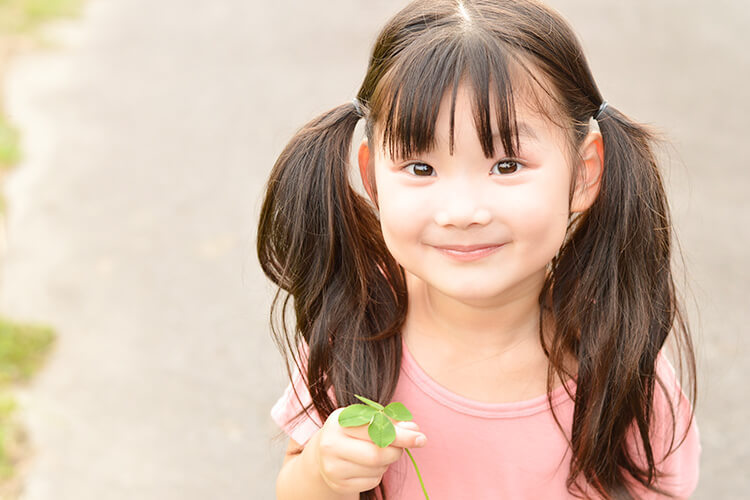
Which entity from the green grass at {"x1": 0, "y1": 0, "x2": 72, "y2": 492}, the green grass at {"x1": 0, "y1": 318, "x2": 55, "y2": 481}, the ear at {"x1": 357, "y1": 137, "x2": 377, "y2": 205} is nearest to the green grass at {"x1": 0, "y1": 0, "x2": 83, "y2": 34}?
the green grass at {"x1": 0, "y1": 0, "x2": 72, "y2": 492}

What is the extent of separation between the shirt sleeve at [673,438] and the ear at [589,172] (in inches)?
14.6

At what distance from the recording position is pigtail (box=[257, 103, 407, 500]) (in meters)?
1.69

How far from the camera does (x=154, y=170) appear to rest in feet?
13.1

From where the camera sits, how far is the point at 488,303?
1649 millimetres

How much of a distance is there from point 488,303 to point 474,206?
0.95 ft

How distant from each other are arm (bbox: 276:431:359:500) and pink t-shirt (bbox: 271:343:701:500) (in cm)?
9

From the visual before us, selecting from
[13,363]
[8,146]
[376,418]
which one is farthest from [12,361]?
[376,418]

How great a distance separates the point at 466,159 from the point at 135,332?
1988 mm

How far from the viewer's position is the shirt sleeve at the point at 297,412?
1.75 m

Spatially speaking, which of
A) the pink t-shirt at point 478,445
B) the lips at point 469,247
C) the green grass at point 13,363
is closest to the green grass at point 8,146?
the green grass at point 13,363

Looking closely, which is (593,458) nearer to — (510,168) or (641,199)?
(641,199)

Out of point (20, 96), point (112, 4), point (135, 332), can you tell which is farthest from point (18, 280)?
point (112, 4)

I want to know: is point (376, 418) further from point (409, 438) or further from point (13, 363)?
point (13, 363)

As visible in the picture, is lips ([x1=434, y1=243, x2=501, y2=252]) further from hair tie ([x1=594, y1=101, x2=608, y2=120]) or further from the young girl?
hair tie ([x1=594, y1=101, x2=608, y2=120])
